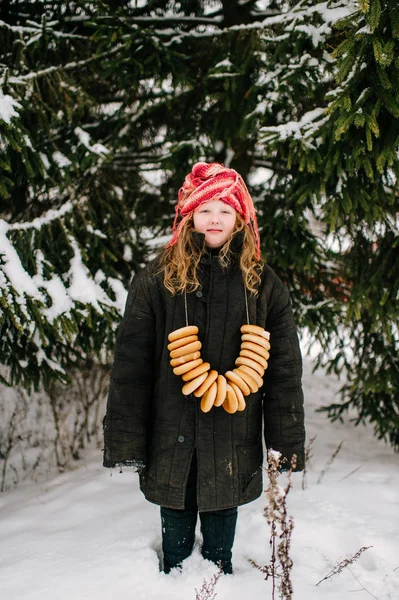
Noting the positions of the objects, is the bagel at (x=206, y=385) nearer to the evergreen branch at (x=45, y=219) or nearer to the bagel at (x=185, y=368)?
the bagel at (x=185, y=368)

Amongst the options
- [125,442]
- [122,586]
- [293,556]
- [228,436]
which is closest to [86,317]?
[125,442]

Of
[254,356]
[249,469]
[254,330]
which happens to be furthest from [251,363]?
[249,469]

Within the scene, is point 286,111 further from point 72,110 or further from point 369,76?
point 72,110

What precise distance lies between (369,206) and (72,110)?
237 cm

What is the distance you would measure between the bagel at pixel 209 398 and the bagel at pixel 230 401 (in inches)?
2.4

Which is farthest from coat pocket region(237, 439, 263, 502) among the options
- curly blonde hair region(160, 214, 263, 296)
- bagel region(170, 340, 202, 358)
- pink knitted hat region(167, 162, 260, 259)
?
pink knitted hat region(167, 162, 260, 259)

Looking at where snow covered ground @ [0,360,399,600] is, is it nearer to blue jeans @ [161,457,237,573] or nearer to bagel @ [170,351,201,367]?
blue jeans @ [161,457,237,573]

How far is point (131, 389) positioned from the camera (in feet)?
7.22

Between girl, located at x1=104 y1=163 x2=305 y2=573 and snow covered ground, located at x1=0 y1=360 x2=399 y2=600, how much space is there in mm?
368

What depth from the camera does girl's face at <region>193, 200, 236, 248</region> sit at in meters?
2.21

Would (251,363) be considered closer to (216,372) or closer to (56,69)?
(216,372)

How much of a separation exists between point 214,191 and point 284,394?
1.06 metres

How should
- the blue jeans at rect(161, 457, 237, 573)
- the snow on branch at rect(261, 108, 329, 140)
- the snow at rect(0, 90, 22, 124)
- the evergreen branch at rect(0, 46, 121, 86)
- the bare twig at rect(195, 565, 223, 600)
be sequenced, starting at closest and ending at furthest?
the bare twig at rect(195, 565, 223, 600) < the blue jeans at rect(161, 457, 237, 573) < the snow at rect(0, 90, 22, 124) < the snow on branch at rect(261, 108, 329, 140) < the evergreen branch at rect(0, 46, 121, 86)

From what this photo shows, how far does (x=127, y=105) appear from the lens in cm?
426
